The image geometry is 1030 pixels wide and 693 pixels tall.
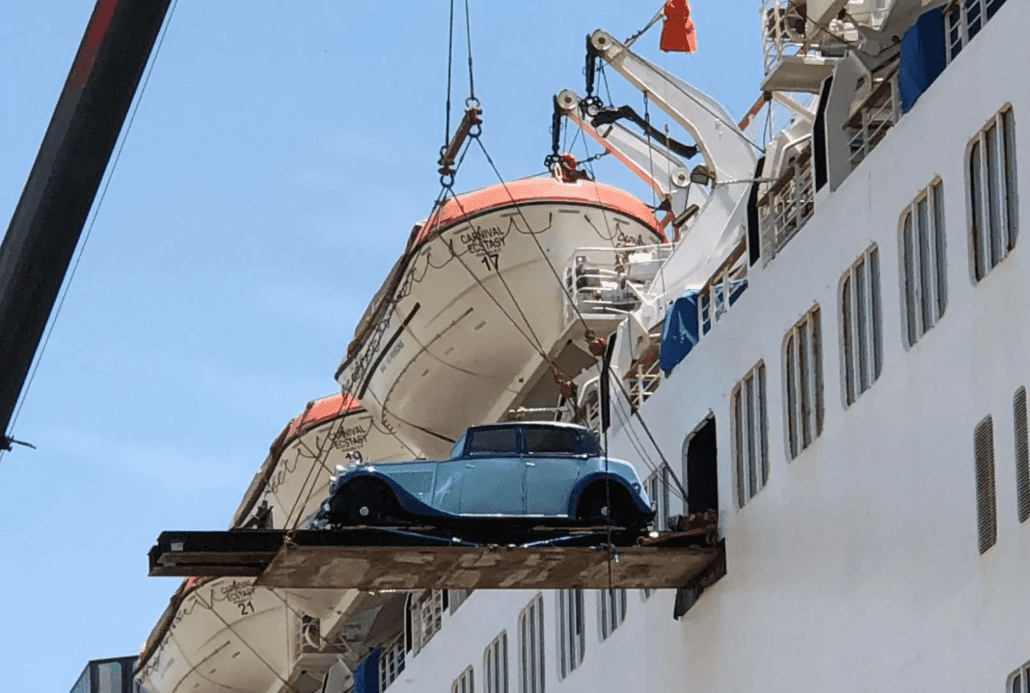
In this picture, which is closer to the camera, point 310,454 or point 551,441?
point 551,441

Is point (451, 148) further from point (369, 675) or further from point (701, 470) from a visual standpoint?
point (369, 675)

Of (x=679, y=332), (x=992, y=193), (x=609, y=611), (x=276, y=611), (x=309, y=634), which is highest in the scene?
(x=276, y=611)

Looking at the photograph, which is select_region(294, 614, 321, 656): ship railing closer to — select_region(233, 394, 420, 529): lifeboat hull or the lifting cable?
select_region(233, 394, 420, 529): lifeboat hull

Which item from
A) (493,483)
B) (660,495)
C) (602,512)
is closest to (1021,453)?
(602,512)

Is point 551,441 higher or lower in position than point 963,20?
lower

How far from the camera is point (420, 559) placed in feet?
68.3

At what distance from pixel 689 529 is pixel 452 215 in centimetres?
827

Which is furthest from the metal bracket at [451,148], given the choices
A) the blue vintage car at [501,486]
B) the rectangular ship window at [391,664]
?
the rectangular ship window at [391,664]

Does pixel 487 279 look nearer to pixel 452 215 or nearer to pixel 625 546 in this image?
pixel 452 215

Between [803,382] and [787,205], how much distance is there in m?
2.41

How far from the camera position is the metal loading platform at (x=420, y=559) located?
20409 mm

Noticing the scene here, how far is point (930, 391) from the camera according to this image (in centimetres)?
1778

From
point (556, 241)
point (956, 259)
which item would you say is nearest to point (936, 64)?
point (956, 259)

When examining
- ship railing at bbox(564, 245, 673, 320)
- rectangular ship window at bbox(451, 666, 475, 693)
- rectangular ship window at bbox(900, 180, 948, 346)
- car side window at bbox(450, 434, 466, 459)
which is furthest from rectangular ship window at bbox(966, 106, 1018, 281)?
rectangular ship window at bbox(451, 666, 475, 693)
